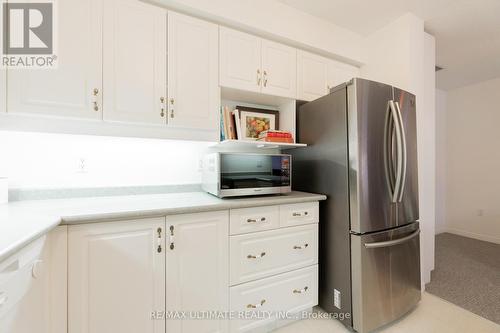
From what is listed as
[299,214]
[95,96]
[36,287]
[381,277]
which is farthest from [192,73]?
[381,277]

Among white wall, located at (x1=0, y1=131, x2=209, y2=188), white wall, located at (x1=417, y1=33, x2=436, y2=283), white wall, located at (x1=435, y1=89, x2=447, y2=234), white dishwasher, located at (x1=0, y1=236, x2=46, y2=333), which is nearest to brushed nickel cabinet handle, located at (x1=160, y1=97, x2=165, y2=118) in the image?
white wall, located at (x1=0, y1=131, x2=209, y2=188)

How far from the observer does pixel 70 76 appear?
1.24 m

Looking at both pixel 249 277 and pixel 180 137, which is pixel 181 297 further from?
pixel 180 137

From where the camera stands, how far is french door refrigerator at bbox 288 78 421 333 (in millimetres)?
1448

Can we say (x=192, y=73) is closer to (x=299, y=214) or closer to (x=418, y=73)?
(x=299, y=214)

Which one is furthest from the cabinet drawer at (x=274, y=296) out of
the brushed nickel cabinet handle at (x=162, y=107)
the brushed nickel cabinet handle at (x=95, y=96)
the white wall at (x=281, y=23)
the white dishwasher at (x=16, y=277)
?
the white wall at (x=281, y=23)

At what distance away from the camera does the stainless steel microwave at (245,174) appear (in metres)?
1.46

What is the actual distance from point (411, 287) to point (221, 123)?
1945mm

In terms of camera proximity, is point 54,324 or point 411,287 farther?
point 411,287

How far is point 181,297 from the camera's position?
1.22 meters

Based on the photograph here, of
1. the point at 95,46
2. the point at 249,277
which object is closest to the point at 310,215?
the point at 249,277

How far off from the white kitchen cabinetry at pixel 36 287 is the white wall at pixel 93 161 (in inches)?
26.2

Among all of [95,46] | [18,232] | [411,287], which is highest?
[95,46]

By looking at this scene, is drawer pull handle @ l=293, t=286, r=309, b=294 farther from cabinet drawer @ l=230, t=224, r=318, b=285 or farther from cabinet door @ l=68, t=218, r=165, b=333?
cabinet door @ l=68, t=218, r=165, b=333
